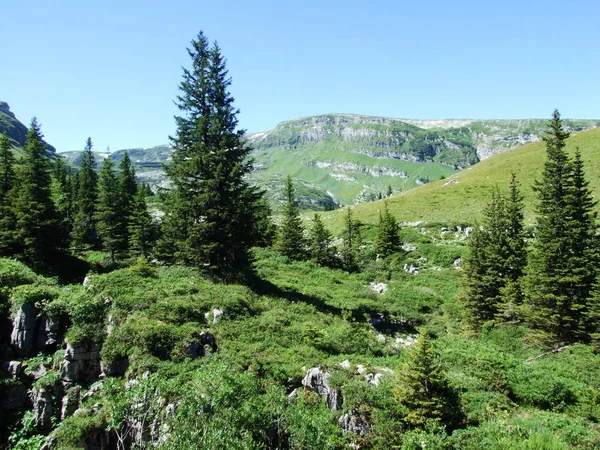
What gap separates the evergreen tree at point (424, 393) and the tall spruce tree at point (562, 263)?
15.7m

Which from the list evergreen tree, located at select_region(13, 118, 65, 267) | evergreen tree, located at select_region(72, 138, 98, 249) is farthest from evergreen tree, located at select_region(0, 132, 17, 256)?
evergreen tree, located at select_region(72, 138, 98, 249)

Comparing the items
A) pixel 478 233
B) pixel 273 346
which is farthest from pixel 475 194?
pixel 273 346

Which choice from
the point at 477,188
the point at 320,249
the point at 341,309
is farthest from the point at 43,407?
the point at 477,188

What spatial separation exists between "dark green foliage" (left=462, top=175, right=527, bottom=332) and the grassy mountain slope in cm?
3072

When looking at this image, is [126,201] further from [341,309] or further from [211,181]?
[341,309]

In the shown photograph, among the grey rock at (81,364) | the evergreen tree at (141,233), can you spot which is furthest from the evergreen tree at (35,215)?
the grey rock at (81,364)

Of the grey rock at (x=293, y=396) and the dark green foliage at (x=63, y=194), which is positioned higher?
the dark green foliage at (x=63, y=194)

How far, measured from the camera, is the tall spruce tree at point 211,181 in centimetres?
2708

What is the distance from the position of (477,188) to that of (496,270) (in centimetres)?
5488

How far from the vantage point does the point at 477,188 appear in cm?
8025

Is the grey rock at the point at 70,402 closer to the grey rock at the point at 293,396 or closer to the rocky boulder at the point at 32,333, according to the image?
the rocky boulder at the point at 32,333

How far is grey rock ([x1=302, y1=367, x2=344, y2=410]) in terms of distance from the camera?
1540 centimetres

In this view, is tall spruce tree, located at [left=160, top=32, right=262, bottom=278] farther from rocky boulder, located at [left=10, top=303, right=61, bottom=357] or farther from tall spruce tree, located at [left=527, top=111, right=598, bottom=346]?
tall spruce tree, located at [left=527, top=111, right=598, bottom=346]

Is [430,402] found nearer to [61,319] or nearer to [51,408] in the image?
[51,408]
